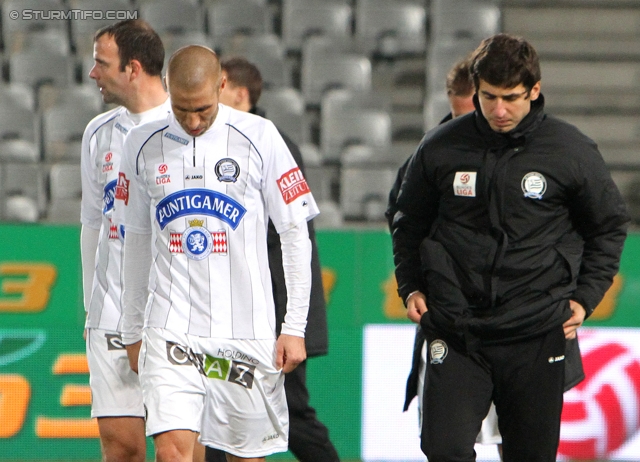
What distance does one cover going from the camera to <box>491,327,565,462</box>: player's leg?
360cm

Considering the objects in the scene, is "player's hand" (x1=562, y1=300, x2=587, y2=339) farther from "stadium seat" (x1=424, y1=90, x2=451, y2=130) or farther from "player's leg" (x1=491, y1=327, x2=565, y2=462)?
"stadium seat" (x1=424, y1=90, x2=451, y2=130)

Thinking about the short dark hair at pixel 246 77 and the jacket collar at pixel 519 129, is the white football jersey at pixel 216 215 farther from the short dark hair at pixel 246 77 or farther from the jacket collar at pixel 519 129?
the short dark hair at pixel 246 77

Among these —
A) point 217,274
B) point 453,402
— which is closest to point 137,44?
point 217,274

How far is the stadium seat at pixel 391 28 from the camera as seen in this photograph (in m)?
9.83

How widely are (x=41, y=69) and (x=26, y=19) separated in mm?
760

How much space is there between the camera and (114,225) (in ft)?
13.8

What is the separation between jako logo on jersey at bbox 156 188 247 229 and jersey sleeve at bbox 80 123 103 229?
0.91 meters

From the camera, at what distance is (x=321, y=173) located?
727 cm

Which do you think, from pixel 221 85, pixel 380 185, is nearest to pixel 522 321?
pixel 221 85

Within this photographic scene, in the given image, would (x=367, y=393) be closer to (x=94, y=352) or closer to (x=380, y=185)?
(x=380, y=185)

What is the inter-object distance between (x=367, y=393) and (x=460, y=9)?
4.95 meters

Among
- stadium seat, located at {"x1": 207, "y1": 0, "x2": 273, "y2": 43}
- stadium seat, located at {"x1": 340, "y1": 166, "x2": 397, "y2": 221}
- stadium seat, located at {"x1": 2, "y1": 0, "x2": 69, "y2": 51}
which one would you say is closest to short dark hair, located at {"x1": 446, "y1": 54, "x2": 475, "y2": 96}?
stadium seat, located at {"x1": 340, "y1": 166, "x2": 397, "y2": 221}

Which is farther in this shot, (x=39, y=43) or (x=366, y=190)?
(x=39, y=43)

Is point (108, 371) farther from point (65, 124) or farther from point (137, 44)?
point (65, 124)
